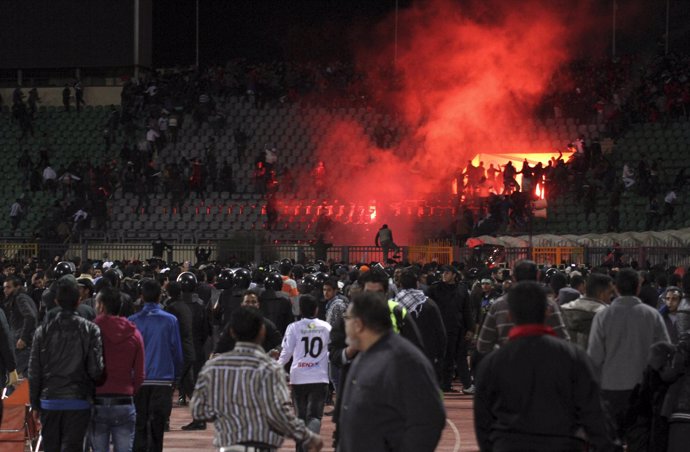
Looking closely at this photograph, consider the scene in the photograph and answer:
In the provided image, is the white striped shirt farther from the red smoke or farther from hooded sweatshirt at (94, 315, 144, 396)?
the red smoke

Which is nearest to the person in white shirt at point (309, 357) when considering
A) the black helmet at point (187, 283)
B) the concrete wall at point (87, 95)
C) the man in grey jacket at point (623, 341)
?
the black helmet at point (187, 283)

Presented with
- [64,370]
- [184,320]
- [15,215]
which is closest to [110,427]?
[64,370]

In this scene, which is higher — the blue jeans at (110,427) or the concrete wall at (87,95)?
the concrete wall at (87,95)

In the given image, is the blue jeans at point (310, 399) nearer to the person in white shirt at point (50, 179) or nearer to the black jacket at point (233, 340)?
the black jacket at point (233, 340)

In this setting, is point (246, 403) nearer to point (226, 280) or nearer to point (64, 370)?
point (64, 370)

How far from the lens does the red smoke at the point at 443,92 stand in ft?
118

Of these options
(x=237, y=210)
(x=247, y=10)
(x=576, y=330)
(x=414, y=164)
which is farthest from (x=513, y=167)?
(x=576, y=330)

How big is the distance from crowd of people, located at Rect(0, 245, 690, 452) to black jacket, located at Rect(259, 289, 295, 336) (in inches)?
0.5

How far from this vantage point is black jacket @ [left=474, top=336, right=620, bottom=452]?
5211 mm

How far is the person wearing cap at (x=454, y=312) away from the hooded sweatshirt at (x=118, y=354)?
20.9 ft

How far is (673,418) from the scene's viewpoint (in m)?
7.38

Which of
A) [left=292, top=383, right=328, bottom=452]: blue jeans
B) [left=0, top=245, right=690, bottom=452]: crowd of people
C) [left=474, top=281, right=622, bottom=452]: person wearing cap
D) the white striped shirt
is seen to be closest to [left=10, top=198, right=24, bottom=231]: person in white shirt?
[left=0, top=245, right=690, bottom=452]: crowd of people

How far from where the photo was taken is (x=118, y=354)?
26.0ft

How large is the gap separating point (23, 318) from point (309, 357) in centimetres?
270
